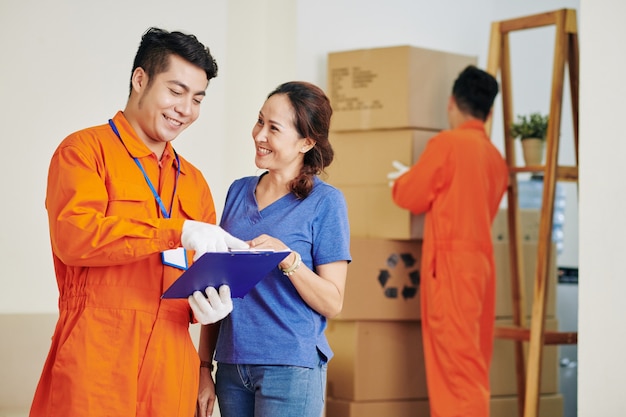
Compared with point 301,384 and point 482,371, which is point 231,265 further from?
point 482,371

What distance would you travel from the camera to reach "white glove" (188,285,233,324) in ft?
5.39

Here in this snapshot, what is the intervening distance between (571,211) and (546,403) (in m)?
1.22

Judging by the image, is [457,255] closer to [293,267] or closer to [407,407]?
[407,407]

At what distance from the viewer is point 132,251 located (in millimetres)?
1558

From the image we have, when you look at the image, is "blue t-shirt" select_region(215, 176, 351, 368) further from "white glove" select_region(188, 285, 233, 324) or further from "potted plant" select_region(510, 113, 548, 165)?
"potted plant" select_region(510, 113, 548, 165)

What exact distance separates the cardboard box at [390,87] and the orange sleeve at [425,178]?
0.20 m

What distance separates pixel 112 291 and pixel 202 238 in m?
0.22

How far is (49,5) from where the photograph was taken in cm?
336

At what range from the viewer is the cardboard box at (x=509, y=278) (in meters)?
4.12

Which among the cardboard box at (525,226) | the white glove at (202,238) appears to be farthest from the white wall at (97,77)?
the white glove at (202,238)

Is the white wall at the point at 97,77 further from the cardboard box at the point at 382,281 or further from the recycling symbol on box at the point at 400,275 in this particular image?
the recycling symbol on box at the point at 400,275

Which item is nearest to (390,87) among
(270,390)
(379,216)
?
(379,216)

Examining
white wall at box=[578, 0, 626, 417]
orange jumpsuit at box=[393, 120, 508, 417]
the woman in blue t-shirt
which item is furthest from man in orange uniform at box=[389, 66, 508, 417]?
the woman in blue t-shirt

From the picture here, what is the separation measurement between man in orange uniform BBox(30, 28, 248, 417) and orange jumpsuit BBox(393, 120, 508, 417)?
2015 mm
